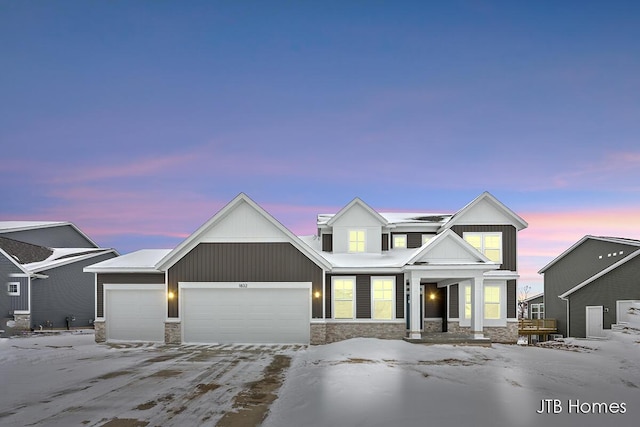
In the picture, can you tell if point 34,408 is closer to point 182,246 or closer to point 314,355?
point 314,355

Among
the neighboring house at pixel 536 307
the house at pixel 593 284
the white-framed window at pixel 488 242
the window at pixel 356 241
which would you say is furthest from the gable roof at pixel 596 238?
the window at pixel 356 241

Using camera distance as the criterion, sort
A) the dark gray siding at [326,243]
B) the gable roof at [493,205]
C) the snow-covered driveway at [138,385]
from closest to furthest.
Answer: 1. the snow-covered driveway at [138,385]
2. the gable roof at [493,205]
3. the dark gray siding at [326,243]

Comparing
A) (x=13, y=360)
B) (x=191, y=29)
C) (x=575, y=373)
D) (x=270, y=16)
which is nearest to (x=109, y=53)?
(x=191, y=29)

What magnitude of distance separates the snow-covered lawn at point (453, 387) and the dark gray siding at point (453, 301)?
5954 mm

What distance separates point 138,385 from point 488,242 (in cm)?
1892

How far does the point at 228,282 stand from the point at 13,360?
845 cm

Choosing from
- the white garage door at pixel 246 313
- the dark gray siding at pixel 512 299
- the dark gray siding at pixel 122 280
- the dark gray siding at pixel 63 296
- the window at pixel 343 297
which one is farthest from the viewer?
the dark gray siding at pixel 63 296

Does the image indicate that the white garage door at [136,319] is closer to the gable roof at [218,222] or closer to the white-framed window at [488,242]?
the gable roof at [218,222]

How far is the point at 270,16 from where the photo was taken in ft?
75.8

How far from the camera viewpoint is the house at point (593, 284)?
2467cm

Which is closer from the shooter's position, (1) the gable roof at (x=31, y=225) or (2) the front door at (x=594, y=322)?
(2) the front door at (x=594, y=322)

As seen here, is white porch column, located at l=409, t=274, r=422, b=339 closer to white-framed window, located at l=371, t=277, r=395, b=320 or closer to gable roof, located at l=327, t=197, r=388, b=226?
white-framed window, located at l=371, t=277, r=395, b=320

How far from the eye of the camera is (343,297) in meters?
20.3

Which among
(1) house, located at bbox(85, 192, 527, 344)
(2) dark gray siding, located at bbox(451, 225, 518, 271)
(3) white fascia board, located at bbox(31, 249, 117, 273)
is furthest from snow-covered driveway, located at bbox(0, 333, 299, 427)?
(3) white fascia board, located at bbox(31, 249, 117, 273)
